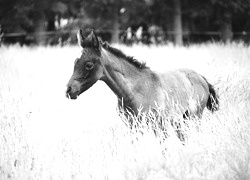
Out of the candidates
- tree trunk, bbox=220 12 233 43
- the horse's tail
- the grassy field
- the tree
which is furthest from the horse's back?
tree trunk, bbox=220 12 233 43

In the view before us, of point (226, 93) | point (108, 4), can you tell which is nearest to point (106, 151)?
point (226, 93)

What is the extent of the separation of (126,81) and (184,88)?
1.14 meters

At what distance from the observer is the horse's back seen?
4867mm

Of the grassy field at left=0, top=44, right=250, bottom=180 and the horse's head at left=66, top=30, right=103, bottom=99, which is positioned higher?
the horse's head at left=66, top=30, right=103, bottom=99

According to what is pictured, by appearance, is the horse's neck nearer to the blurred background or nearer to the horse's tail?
the horse's tail

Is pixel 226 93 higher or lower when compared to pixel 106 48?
lower

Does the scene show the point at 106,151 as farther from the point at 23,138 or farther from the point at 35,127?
the point at 35,127

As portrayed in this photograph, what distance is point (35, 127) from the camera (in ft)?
17.2

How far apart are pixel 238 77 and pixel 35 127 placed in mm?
3993

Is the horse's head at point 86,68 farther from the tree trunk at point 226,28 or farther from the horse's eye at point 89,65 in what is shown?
the tree trunk at point 226,28

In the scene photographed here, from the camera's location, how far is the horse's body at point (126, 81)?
4.24 meters

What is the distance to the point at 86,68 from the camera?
423 centimetres

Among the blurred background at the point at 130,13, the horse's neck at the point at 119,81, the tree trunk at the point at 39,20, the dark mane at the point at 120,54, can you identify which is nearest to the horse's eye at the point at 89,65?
the horse's neck at the point at 119,81

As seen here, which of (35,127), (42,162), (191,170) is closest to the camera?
(191,170)
